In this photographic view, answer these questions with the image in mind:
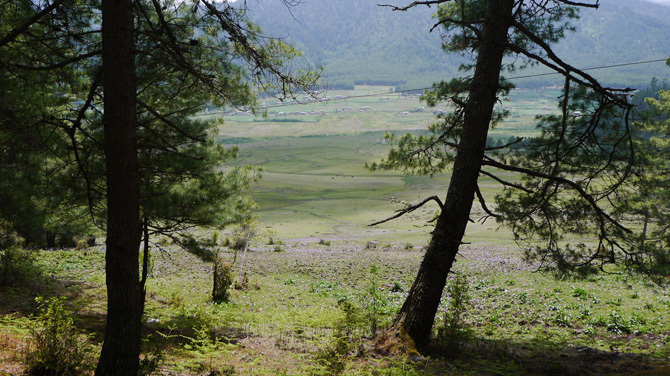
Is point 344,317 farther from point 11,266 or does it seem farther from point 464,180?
point 11,266

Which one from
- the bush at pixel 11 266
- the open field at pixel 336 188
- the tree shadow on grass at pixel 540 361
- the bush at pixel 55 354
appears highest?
the bush at pixel 55 354

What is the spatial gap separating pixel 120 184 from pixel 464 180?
14.8ft

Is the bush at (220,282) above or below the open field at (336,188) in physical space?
above

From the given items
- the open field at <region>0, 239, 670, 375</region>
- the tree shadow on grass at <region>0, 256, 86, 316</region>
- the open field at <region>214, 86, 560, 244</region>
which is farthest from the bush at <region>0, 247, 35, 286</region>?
the open field at <region>214, 86, 560, 244</region>

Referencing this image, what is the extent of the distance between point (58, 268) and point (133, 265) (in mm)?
12160

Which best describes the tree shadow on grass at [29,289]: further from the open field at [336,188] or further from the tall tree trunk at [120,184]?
the open field at [336,188]

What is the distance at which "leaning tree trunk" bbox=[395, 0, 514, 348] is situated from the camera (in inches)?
246

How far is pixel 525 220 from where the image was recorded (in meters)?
8.45

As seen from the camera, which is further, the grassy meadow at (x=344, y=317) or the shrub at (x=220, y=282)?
the shrub at (x=220, y=282)

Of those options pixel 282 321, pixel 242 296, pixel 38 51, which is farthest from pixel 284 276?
pixel 38 51

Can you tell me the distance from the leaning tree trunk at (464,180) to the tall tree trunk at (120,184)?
3.86m

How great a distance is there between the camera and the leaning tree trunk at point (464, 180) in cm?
626

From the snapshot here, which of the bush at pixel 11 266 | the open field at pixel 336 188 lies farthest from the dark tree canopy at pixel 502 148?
the bush at pixel 11 266

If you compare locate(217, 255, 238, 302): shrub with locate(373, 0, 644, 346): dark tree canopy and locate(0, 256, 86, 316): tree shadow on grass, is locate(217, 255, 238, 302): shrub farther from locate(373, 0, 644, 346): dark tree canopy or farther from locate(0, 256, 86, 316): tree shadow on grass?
locate(373, 0, 644, 346): dark tree canopy
